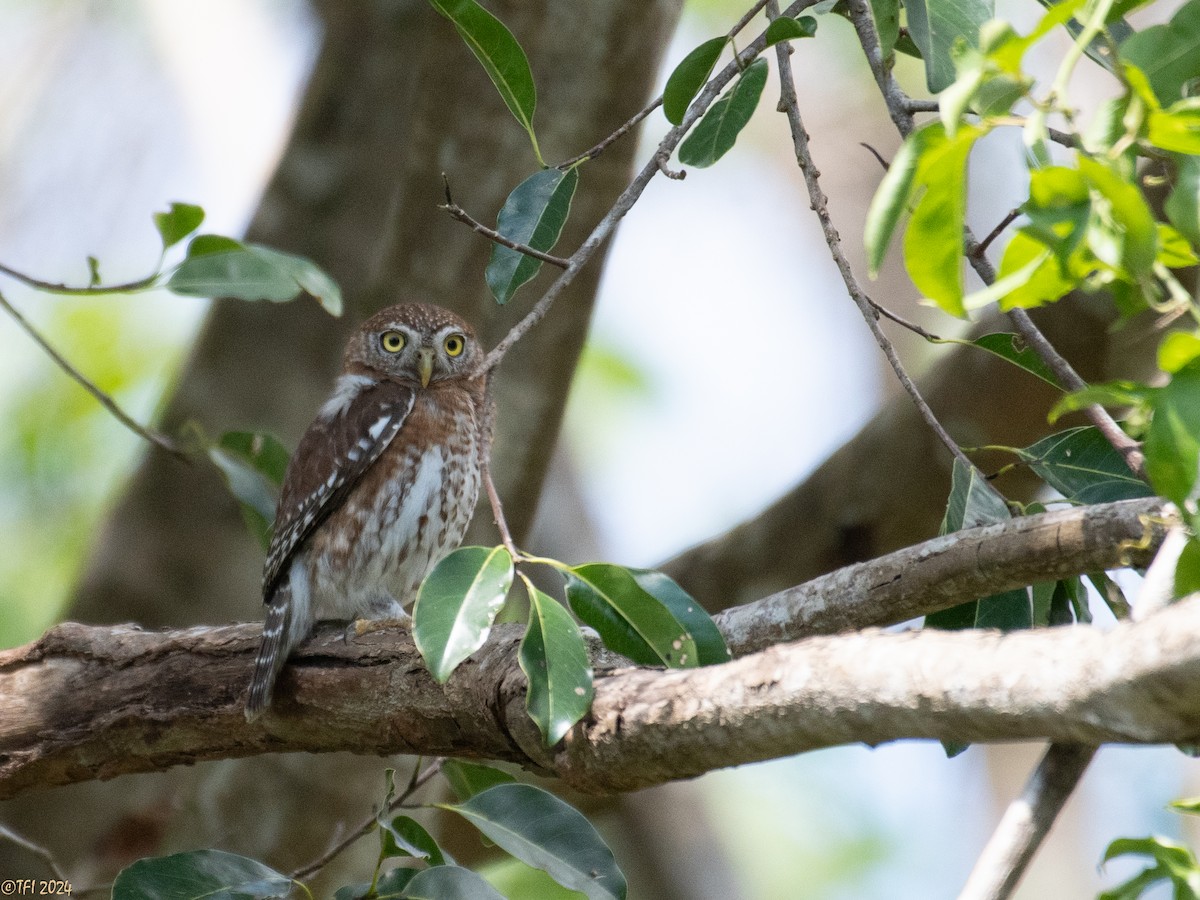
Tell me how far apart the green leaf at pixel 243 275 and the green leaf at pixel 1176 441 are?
3.07 m

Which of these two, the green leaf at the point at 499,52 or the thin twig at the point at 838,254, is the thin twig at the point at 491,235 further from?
the thin twig at the point at 838,254

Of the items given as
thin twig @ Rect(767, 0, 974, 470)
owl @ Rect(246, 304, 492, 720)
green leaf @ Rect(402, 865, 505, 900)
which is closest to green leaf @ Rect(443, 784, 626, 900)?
green leaf @ Rect(402, 865, 505, 900)

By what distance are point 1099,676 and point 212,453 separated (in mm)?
4001

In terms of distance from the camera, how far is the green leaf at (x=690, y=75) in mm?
2848

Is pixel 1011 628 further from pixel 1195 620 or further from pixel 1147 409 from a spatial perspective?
pixel 1195 620

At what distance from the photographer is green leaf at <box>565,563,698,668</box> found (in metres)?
2.30

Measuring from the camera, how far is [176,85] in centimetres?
1066

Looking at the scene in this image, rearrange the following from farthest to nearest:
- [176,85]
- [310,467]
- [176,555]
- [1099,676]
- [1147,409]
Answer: [176,85]
[176,555]
[310,467]
[1147,409]
[1099,676]

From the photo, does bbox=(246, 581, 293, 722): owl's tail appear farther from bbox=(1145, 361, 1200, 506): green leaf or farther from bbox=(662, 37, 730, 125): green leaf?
bbox=(1145, 361, 1200, 506): green leaf

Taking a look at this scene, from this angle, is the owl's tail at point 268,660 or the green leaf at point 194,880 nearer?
the green leaf at point 194,880

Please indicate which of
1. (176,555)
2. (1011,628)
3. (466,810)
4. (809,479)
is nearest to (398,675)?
(466,810)

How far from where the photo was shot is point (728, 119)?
9.89 feet

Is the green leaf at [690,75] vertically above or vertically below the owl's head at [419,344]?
above

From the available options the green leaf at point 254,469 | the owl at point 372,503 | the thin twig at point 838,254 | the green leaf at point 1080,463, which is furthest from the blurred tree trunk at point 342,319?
the green leaf at point 1080,463
